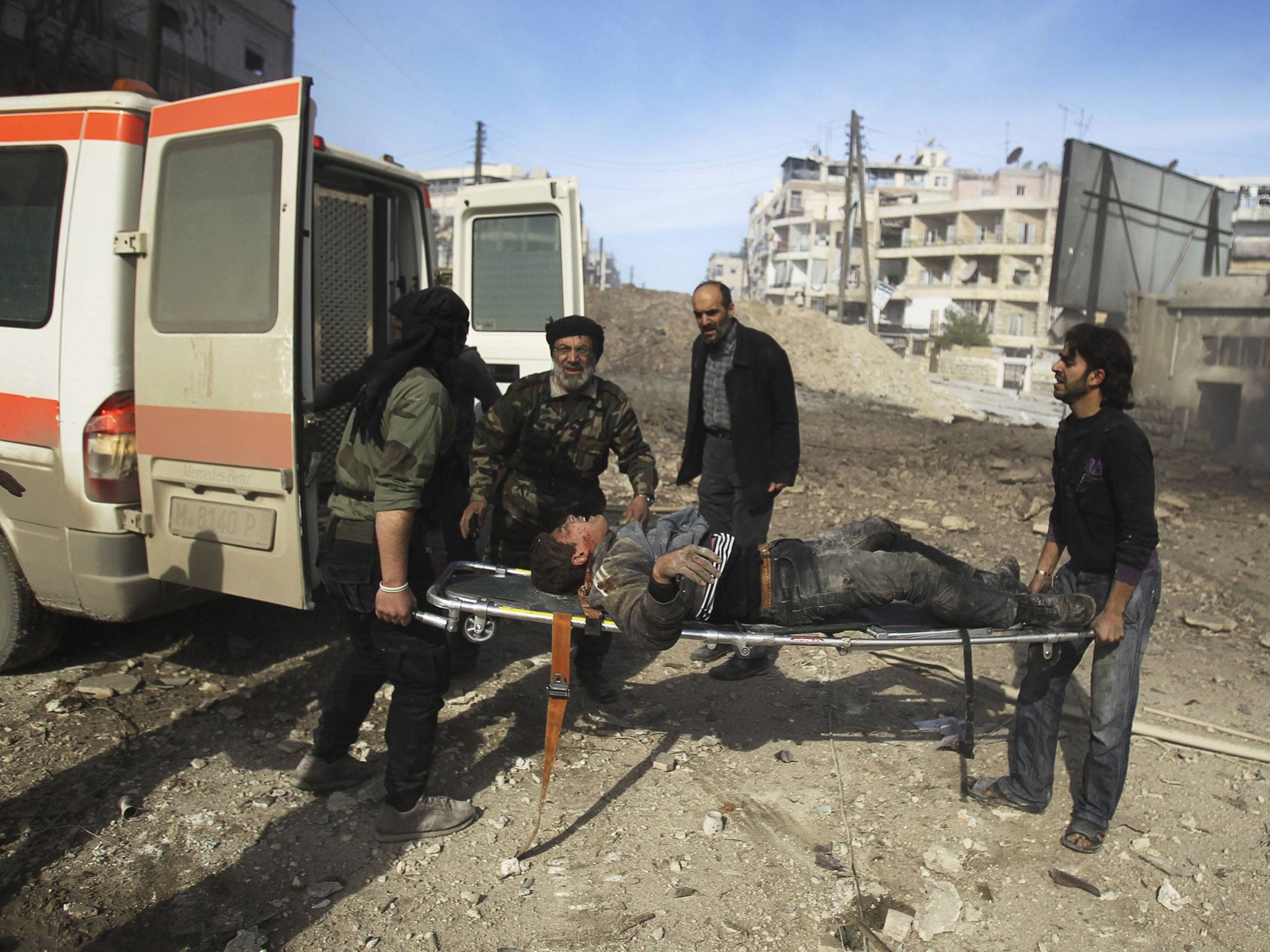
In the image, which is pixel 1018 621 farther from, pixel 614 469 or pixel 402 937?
pixel 614 469

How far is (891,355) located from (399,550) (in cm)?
2298

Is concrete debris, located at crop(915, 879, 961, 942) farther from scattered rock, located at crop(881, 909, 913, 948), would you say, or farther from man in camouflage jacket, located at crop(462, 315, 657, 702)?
man in camouflage jacket, located at crop(462, 315, 657, 702)

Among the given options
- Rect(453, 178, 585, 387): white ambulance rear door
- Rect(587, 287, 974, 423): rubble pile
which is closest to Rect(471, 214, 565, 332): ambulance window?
Rect(453, 178, 585, 387): white ambulance rear door

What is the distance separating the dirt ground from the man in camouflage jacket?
0.94 metres

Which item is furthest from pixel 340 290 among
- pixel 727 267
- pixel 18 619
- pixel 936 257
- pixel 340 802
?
pixel 727 267

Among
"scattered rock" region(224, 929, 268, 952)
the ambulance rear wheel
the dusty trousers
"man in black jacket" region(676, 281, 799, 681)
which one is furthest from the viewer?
"man in black jacket" region(676, 281, 799, 681)

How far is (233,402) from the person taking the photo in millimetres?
3314

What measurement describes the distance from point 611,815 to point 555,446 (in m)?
1.52

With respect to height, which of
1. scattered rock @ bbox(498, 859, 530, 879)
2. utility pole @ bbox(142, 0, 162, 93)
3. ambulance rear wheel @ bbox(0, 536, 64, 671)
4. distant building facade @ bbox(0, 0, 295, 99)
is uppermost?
distant building facade @ bbox(0, 0, 295, 99)

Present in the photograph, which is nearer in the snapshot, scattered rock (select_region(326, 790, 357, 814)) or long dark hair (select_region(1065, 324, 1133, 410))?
long dark hair (select_region(1065, 324, 1133, 410))

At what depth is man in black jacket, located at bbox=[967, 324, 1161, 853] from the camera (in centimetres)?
277

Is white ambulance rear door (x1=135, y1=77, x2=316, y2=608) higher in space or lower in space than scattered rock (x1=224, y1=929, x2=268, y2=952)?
higher

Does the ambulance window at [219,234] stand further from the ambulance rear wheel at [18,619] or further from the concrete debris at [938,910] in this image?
the concrete debris at [938,910]

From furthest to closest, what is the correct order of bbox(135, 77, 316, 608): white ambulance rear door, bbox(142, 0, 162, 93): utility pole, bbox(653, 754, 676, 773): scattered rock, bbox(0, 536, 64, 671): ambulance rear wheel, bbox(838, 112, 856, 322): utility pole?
bbox(838, 112, 856, 322): utility pole → bbox(142, 0, 162, 93): utility pole → bbox(0, 536, 64, 671): ambulance rear wheel → bbox(653, 754, 676, 773): scattered rock → bbox(135, 77, 316, 608): white ambulance rear door
